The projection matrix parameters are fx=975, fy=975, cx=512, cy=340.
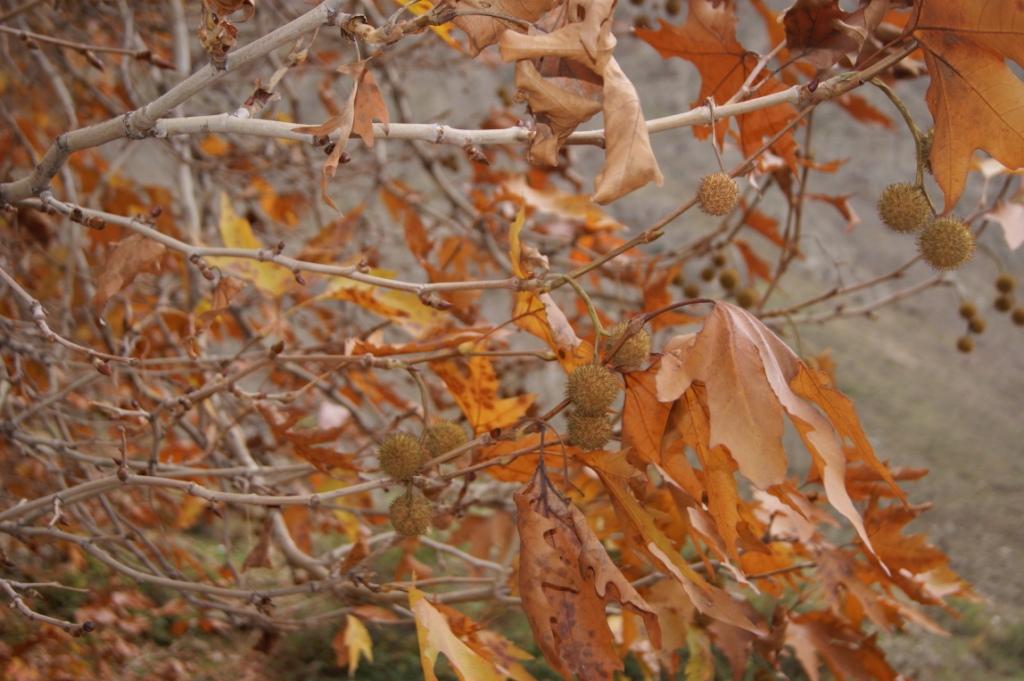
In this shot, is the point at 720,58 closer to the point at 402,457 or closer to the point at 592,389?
the point at 592,389

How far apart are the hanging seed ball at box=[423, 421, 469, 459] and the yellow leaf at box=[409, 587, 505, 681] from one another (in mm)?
190

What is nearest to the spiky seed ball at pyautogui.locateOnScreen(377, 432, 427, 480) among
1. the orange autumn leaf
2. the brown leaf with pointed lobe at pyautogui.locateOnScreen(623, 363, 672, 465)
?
the orange autumn leaf

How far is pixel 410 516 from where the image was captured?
104cm

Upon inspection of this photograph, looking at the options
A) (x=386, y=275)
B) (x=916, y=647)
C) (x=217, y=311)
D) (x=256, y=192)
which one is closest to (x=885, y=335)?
(x=916, y=647)

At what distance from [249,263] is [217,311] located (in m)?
0.31

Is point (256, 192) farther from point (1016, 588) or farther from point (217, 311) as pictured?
point (1016, 588)

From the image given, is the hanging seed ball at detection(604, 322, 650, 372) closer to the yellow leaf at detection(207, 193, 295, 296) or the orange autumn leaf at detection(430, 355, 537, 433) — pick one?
the orange autumn leaf at detection(430, 355, 537, 433)

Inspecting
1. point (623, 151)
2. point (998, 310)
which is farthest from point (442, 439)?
point (998, 310)

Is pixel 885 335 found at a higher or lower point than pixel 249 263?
lower

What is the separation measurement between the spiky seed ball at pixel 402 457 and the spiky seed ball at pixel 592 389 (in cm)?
21

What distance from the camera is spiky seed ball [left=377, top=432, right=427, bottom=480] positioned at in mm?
1056

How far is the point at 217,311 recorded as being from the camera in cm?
113

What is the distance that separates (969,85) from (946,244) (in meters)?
0.21

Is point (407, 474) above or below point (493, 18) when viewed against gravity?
below
